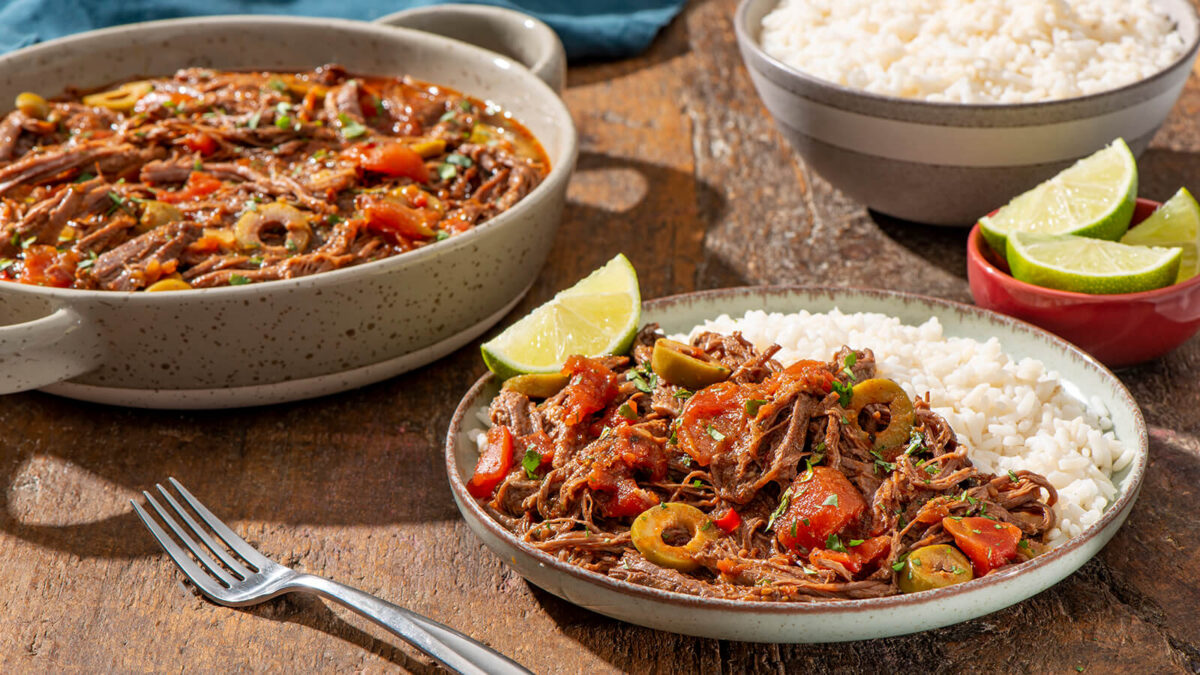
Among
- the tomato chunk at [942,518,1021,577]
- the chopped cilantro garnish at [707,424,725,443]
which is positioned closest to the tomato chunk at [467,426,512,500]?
the chopped cilantro garnish at [707,424,725,443]

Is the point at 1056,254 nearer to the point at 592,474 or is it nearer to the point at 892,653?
the point at 892,653

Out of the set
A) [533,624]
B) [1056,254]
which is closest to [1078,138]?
[1056,254]

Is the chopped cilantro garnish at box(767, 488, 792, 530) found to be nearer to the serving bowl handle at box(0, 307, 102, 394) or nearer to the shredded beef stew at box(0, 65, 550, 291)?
the shredded beef stew at box(0, 65, 550, 291)

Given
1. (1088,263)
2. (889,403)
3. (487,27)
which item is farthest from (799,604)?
(487,27)

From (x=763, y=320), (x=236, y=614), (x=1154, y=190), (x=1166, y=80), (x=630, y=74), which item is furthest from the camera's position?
(x=630, y=74)

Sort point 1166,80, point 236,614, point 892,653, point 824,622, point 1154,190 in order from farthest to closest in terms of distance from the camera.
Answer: point 1154,190, point 1166,80, point 236,614, point 892,653, point 824,622

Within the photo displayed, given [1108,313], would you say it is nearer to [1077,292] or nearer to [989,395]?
[1077,292]

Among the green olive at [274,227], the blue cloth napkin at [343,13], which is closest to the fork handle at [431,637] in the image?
the green olive at [274,227]

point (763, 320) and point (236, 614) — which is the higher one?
point (763, 320)
